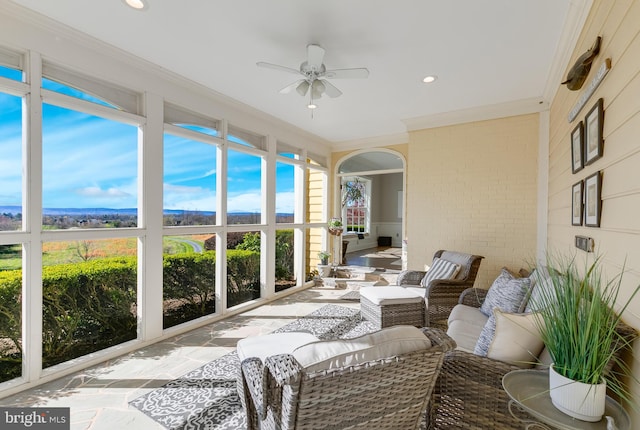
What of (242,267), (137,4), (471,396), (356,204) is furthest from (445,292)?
(356,204)

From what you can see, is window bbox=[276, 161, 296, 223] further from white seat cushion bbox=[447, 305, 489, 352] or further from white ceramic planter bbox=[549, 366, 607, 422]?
white ceramic planter bbox=[549, 366, 607, 422]

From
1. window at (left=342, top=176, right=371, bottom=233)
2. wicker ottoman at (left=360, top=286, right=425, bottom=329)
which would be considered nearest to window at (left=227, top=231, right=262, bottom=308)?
wicker ottoman at (left=360, top=286, right=425, bottom=329)

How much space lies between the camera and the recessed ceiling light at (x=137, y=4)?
218 centimetres

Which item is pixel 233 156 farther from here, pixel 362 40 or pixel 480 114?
pixel 480 114

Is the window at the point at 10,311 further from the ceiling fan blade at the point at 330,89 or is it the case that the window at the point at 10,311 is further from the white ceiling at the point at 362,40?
the ceiling fan blade at the point at 330,89

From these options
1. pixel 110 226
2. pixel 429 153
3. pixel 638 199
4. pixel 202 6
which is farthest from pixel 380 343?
pixel 429 153

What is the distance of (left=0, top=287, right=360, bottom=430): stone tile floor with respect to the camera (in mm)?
2043

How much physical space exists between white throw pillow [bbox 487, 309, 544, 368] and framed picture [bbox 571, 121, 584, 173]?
140cm

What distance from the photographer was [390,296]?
337cm

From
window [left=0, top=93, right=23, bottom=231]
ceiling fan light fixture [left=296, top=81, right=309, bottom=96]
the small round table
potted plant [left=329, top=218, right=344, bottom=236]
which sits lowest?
the small round table

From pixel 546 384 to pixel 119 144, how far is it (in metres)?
3.88

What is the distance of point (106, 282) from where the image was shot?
3.12 metres

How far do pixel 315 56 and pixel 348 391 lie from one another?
8.54ft

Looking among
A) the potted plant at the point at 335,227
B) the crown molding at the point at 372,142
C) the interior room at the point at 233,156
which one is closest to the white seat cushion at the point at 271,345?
the interior room at the point at 233,156
